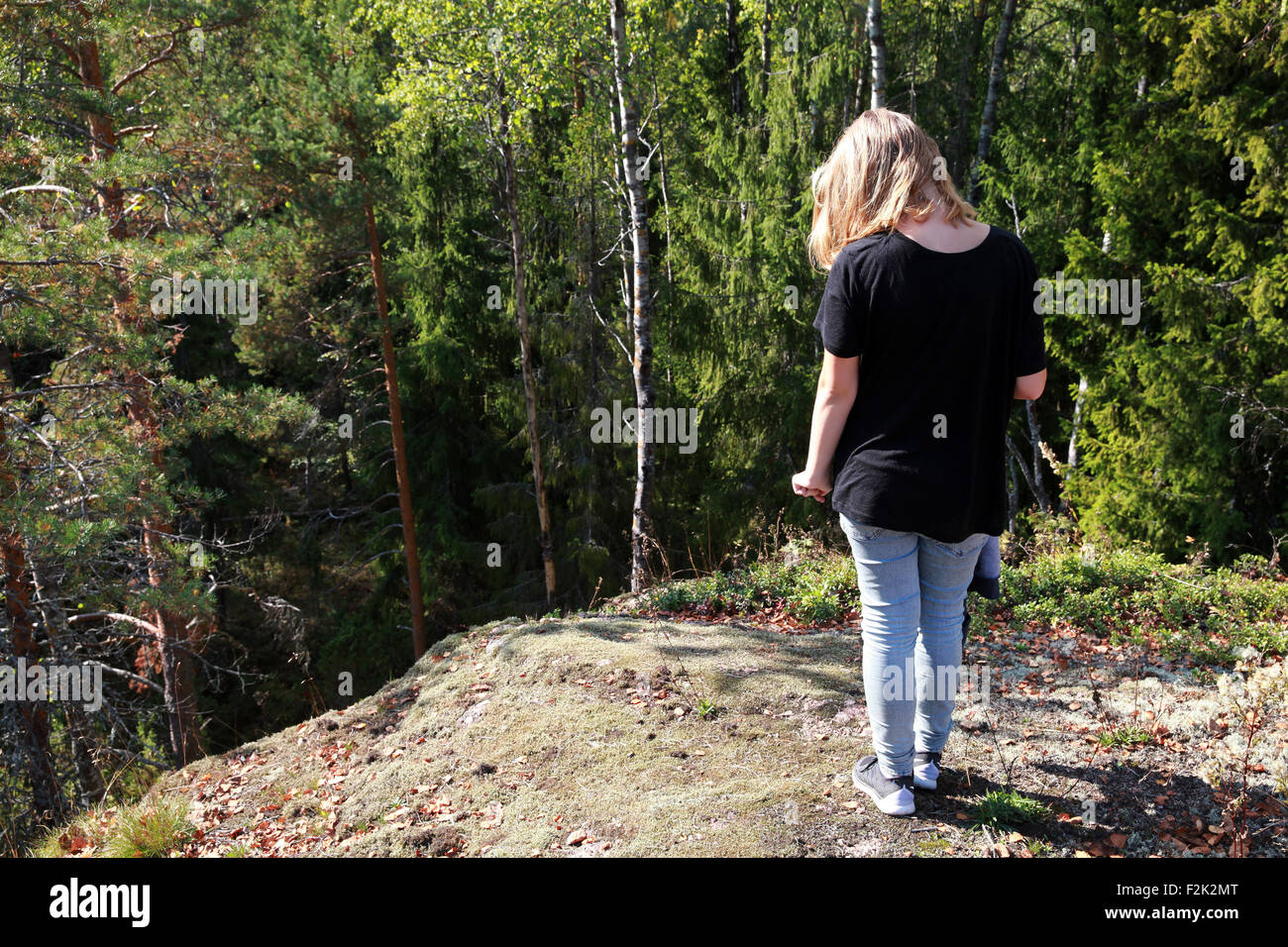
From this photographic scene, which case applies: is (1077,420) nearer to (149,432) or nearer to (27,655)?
(149,432)

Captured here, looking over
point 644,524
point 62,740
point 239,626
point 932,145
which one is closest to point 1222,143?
point 644,524

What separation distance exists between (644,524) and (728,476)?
4.74 meters

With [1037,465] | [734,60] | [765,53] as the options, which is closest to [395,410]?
[765,53]

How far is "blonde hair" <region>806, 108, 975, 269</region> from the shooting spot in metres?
2.42

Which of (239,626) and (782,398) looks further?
(239,626)

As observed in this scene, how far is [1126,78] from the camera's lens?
11.0m

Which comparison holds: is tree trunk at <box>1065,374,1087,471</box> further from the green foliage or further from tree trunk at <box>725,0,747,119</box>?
the green foliage

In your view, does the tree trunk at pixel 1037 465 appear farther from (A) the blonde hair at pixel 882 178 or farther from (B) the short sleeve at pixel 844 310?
(B) the short sleeve at pixel 844 310

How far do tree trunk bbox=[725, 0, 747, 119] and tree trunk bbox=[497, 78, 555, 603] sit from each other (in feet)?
14.3

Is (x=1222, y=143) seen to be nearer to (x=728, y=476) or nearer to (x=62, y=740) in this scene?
(x=728, y=476)

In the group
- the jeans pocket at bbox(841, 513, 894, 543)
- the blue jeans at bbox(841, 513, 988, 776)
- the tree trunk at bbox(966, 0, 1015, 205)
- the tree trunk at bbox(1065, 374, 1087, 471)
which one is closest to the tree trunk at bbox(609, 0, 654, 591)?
the tree trunk at bbox(1065, 374, 1087, 471)

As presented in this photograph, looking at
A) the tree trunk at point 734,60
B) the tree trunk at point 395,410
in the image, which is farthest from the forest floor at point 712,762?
the tree trunk at point 734,60

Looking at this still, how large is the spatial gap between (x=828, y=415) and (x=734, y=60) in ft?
49.7

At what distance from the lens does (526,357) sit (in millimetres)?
14648
